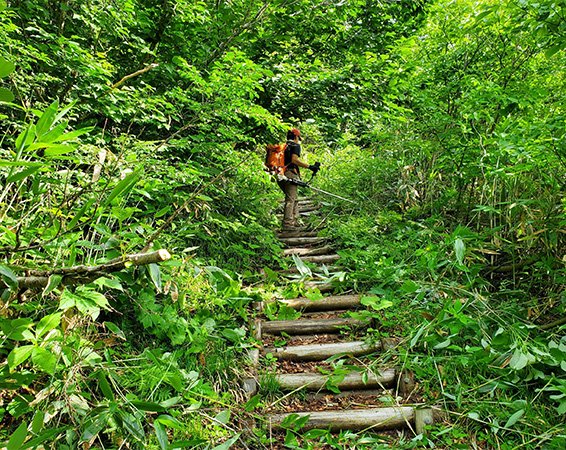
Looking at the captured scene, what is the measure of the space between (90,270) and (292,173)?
223 inches

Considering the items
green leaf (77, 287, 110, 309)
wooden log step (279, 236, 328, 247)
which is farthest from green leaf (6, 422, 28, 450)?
wooden log step (279, 236, 328, 247)

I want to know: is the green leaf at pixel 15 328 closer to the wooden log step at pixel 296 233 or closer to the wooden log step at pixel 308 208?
the wooden log step at pixel 296 233

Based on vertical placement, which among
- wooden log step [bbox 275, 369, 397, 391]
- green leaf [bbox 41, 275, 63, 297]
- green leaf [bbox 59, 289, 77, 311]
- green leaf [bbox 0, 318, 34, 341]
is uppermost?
green leaf [bbox 41, 275, 63, 297]

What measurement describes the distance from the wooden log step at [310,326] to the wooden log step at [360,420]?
1113 mm

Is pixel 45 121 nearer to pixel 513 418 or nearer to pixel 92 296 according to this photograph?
pixel 92 296

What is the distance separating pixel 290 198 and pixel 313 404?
4117 millimetres

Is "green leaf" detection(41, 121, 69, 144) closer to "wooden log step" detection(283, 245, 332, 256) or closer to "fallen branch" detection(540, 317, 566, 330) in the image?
"fallen branch" detection(540, 317, 566, 330)

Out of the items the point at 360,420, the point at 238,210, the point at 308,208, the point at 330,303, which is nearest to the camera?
the point at 360,420

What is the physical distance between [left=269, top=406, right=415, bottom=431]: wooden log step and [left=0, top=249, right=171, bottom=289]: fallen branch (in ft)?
7.15

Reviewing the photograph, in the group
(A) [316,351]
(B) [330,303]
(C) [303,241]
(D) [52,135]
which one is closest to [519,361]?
(A) [316,351]

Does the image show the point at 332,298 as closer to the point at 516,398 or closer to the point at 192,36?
the point at 516,398

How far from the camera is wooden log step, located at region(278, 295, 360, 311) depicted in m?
4.21

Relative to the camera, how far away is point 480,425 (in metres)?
2.58

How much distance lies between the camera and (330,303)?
14.0 ft
